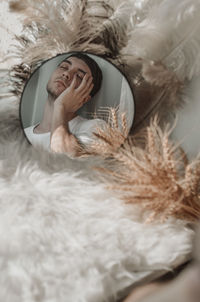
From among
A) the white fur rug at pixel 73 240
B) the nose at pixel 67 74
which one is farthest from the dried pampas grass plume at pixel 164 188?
the nose at pixel 67 74

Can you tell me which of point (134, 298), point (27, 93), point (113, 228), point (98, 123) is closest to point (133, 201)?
point (113, 228)

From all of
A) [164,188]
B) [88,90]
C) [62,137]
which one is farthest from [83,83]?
[164,188]

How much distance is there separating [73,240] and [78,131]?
348mm

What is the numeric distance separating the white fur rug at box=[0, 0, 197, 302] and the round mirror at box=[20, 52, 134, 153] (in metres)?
0.13

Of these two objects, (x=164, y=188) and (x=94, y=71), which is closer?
(x=164, y=188)

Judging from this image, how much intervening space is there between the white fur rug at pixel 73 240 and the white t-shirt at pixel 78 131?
104 millimetres

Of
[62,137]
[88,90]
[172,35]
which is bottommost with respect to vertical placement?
[62,137]

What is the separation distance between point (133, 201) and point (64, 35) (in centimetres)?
49

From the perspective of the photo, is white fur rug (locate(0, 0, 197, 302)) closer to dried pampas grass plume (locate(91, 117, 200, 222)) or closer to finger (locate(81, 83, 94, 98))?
dried pampas grass plume (locate(91, 117, 200, 222))

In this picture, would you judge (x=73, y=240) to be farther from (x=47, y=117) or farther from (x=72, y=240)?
(x=47, y=117)

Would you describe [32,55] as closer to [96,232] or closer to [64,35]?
[64,35]

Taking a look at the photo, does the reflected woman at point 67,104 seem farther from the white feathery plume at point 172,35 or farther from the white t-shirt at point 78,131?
the white feathery plume at point 172,35

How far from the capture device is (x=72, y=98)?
86 cm

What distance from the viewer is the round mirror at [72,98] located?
0.84 meters
